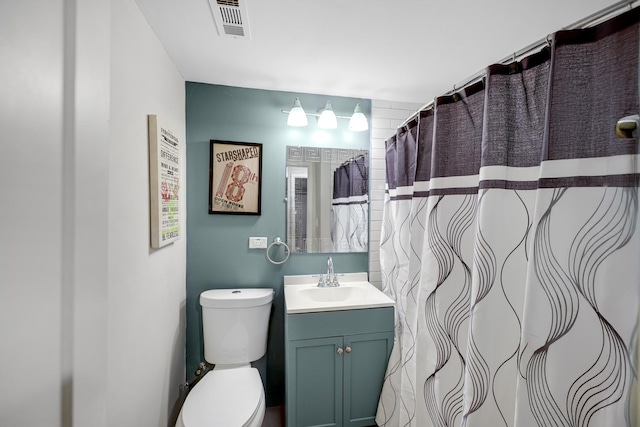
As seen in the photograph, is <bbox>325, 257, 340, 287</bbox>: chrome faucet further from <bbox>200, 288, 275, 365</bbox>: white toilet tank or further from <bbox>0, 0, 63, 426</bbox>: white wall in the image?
<bbox>0, 0, 63, 426</bbox>: white wall

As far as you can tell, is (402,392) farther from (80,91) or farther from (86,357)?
(80,91)

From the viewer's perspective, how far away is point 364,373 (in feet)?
5.29

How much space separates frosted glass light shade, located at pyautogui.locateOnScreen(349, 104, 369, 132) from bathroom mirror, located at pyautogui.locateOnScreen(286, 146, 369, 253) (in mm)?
188

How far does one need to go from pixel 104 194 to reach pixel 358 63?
5.04 ft

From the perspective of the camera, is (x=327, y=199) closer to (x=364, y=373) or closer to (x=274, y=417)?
(x=364, y=373)

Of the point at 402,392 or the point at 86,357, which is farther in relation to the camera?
the point at 402,392

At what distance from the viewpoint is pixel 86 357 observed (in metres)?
0.43

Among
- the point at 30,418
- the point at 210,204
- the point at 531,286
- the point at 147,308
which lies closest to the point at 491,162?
the point at 531,286

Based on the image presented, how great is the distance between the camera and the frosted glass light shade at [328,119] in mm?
1893

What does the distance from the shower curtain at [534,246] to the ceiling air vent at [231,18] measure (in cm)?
100

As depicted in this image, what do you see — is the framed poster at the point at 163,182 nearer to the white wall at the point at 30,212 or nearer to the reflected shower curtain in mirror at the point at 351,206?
the white wall at the point at 30,212

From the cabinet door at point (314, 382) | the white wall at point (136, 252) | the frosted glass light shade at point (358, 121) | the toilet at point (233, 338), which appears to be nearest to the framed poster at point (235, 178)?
the white wall at point (136, 252)

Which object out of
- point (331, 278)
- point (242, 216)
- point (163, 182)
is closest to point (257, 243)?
point (242, 216)

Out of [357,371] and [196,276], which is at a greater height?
[196,276]
